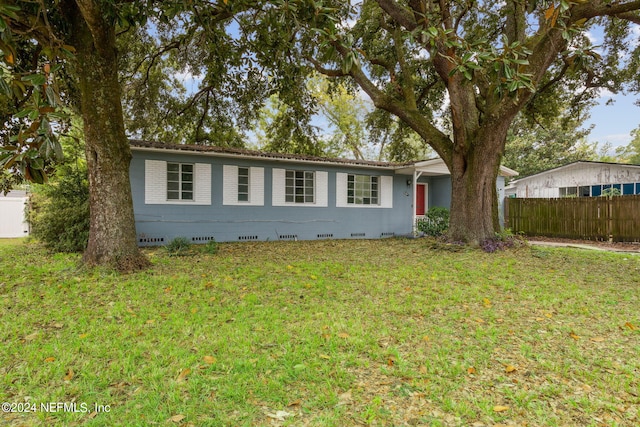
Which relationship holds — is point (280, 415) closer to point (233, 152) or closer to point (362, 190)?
point (233, 152)

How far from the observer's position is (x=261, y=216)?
1195 cm

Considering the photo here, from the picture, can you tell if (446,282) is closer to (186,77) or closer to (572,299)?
(572,299)

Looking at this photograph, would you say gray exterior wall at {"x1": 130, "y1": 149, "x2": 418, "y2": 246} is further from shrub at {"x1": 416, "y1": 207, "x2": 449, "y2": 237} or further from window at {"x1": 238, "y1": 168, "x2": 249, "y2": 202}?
shrub at {"x1": 416, "y1": 207, "x2": 449, "y2": 237}

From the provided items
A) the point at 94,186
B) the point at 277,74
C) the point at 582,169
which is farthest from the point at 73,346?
the point at 582,169

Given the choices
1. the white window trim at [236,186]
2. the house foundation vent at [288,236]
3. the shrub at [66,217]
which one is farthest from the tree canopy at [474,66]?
the shrub at [66,217]

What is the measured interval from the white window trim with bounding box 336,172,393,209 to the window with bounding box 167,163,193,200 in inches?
206

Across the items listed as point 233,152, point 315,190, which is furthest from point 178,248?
point 315,190

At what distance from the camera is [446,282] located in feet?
19.4

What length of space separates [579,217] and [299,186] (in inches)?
427

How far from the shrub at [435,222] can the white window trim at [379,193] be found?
155 centimetres

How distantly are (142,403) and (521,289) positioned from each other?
5.38 meters

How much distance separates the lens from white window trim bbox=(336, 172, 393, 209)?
13.3m

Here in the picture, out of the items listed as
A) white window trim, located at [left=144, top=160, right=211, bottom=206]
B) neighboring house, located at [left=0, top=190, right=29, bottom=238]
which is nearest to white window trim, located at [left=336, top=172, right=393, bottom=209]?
white window trim, located at [left=144, top=160, right=211, bottom=206]

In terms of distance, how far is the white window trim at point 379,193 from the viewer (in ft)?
43.6
